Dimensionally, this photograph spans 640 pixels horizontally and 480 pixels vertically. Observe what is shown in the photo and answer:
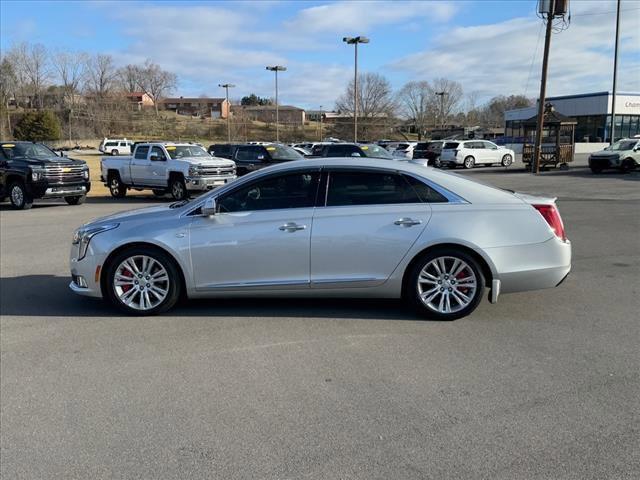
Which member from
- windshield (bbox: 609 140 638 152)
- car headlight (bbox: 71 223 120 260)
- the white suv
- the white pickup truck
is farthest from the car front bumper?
the white suv

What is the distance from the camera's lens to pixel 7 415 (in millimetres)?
3818

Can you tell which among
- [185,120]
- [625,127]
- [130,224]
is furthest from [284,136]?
[130,224]

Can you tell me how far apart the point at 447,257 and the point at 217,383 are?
8.22 feet

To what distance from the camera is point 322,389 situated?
13.4 ft

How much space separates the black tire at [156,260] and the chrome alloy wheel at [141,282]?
0.08 feet

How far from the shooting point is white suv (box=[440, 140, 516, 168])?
36.9m

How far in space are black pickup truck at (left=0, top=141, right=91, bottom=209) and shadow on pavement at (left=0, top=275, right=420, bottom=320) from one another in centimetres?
1086

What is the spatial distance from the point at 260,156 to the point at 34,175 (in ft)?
26.2

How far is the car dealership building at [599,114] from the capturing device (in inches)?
2488

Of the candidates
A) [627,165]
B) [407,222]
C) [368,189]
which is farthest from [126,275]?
[627,165]

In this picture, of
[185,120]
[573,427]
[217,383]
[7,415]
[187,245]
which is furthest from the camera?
[185,120]

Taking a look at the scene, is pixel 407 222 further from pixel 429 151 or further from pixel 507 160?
pixel 507 160

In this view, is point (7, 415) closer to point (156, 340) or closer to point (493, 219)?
point (156, 340)

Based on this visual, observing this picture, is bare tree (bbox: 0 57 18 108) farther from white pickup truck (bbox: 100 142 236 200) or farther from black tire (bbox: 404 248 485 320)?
black tire (bbox: 404 248 485 320)
